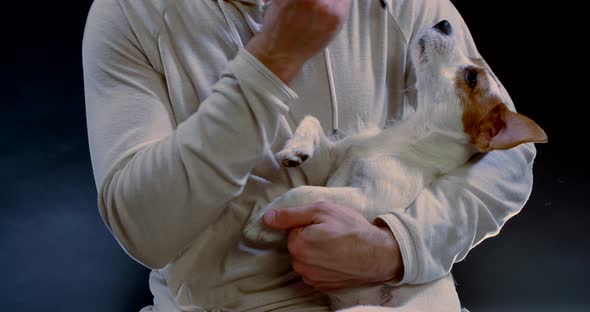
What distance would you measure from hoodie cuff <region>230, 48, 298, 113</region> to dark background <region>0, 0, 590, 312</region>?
1.06m

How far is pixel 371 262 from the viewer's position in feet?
3.70

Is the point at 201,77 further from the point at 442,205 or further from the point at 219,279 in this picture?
the point at 442,205

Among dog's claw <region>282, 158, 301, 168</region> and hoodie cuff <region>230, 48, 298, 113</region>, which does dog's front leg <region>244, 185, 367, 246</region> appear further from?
hoodie cuff <region>230, 48, 298, 113</region>

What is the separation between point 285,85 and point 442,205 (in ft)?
1.09

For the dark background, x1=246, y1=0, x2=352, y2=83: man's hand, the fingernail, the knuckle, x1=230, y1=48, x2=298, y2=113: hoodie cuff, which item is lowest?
the dark background

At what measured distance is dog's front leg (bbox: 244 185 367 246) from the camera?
116 centimetres

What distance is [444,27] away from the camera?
1.27 metres

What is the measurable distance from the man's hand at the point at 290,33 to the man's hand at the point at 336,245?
212 mm

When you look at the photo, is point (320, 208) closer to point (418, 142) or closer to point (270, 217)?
point (270, 217)

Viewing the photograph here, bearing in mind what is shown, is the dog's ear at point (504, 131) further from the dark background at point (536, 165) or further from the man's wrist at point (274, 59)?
the dark background at point (536, 165)

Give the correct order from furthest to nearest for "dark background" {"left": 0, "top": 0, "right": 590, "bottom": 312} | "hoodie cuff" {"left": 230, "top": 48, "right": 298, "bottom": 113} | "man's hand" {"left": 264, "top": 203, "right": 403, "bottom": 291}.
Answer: "dark background" {"left": 0, "top": 0, "right": 590, "bottom": 312} → "man's hand" {"left": 264, "top": 203, "right": 403, "bottom": 291} → "hoodie cuff" {"left": 230, "top": 48, "right": 298, "bottom": 113}

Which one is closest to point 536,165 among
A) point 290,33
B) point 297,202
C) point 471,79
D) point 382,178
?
point 471,79

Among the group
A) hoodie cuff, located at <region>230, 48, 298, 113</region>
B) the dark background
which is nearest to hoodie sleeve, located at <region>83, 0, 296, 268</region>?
hoodie cuff, located at <region>230, 48, 298, 113</region>

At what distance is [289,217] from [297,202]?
37 mm
